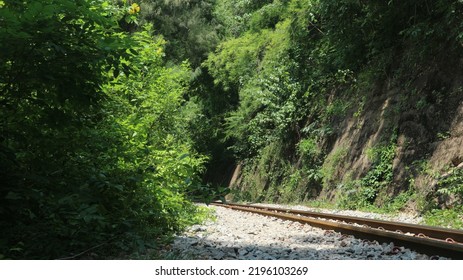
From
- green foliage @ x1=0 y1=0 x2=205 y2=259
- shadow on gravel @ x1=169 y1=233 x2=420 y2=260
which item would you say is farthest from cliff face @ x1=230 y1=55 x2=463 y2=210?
green foliage @ x1=0 y1=0 x2=205 y2=259

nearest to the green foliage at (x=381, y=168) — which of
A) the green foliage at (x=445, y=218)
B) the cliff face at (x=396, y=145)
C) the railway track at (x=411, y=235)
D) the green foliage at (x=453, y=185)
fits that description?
the cliff face at (x=396, y=145)

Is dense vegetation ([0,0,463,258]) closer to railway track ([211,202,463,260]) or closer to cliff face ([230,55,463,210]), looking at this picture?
cliff face ([230,55,463,210])

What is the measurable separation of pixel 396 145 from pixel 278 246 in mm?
7742

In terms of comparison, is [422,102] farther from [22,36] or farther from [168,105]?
[22,36]

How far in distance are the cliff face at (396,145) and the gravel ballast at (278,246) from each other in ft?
13.2

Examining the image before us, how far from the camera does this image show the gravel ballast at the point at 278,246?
521cm

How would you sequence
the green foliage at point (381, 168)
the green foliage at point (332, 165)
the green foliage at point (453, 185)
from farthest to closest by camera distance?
the green foliage at point (332, 165), the green foliage at point (381, 168), the green foliage at point (453, 185)

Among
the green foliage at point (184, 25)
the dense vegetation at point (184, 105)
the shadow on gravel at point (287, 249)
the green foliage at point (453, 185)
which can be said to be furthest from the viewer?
the green foliage at point (184, 25)

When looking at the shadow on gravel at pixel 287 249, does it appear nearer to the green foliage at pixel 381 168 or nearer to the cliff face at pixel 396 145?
the cliff face at pixel 396 145

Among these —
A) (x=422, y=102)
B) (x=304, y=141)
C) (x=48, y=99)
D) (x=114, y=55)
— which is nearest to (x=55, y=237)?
(x=48, y=99)

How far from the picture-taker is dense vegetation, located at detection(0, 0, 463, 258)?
4453 mm

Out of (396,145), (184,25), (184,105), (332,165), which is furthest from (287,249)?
(184,105)

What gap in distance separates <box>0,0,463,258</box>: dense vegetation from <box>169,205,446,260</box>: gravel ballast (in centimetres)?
59

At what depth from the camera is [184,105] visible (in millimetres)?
33562
